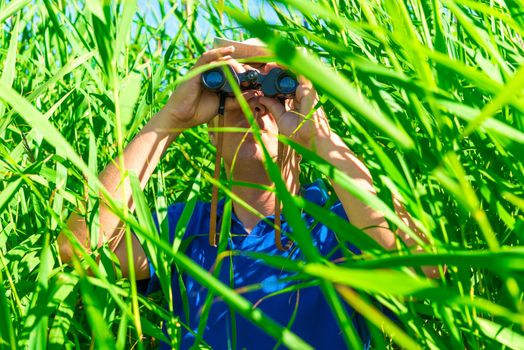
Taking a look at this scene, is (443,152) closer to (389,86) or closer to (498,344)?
(498,344)

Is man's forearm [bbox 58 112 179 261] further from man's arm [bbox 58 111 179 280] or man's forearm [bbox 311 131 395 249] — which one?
man's forearm [bbox 311 131 395 249]

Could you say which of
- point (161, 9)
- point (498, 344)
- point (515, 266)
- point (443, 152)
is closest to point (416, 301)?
point (498, 344)

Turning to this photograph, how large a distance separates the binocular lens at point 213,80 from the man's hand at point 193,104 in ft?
0.07

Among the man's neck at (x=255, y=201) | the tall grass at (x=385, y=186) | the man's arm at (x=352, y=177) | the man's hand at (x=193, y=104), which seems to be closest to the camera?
the tall grass at (x=385, y=186)

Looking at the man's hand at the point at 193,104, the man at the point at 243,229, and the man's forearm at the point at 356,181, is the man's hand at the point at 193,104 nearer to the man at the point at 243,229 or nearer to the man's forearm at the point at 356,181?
the man at the point at 243,229

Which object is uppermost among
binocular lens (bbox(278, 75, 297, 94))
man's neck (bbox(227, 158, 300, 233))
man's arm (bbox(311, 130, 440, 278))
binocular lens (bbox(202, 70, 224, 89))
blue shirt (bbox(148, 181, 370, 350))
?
binocular lens (bbox(202, 70, 224, 89))

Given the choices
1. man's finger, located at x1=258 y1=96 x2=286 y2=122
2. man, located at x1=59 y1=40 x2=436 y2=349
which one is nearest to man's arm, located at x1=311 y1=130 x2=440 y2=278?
man, located at x1=59 y1=40 x2=436 y2=349

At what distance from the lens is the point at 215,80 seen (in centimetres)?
147

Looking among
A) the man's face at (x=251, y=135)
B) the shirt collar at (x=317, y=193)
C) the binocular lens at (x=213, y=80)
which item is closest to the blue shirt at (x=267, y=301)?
the shirt collar at (x=317, y=193)

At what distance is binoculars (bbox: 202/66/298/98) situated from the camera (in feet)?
4.52

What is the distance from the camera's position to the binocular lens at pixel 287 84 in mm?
1370

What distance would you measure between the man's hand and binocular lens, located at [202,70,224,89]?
0.02m

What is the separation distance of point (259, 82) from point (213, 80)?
0.10 m

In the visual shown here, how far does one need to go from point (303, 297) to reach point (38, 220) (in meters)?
0.53
